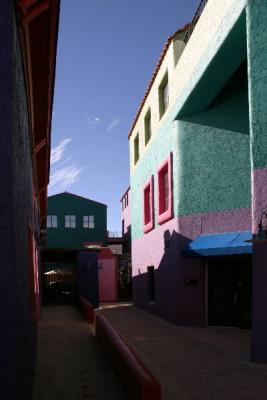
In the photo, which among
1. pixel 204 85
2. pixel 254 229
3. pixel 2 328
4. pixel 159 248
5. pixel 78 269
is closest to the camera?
pixel 2 328

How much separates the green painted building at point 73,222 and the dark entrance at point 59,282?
749 inches

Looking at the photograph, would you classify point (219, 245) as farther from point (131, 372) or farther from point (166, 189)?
point (131, 372)

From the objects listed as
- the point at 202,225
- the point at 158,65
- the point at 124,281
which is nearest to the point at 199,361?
the point at 202,225

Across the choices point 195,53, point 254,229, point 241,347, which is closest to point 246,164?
point 195,53

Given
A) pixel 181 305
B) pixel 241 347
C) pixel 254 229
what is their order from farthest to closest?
pixel 181 305, pixel 241 347, pixel 254 229

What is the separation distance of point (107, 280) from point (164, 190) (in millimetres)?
12932

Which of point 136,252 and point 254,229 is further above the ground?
point 254,229

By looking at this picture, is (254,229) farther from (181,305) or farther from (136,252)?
(136,252)

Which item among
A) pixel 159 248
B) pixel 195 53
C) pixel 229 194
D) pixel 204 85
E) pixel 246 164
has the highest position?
pixel 195 53

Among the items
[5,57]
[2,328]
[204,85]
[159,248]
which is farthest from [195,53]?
[2,328]

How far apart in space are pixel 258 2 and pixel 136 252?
1667 cm

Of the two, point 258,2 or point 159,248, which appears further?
point 159,248

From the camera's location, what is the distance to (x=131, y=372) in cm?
649

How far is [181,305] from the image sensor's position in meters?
15.8
